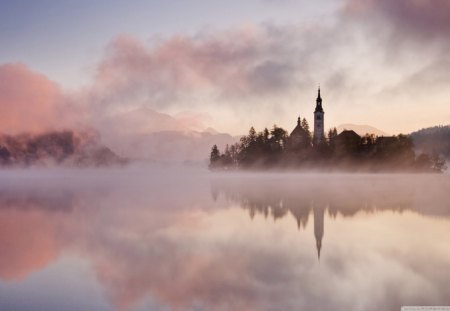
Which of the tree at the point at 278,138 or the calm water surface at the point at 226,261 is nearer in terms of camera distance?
the calm water surface at the point at 226,261

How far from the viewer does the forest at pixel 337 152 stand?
14650 cm

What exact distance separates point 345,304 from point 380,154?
14258 cm

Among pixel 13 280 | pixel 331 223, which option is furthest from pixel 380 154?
pixel 13 280

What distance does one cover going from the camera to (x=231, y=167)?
596ft

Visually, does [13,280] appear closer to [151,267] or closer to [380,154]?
[151,267]

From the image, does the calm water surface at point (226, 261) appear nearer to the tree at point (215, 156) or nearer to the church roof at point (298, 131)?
the church roof at point (298, 131)

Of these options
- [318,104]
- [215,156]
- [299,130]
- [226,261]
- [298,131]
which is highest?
[318,104]

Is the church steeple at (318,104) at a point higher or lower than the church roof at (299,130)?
higher

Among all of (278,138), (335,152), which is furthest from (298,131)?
(335,152)

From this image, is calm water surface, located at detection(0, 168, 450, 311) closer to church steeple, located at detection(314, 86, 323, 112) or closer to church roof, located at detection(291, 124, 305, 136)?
church roof, located at detection(291, 124, 305, 136)

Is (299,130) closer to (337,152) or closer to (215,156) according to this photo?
(337,152)

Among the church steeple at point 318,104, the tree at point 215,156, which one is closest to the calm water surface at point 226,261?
the tree at point 215,156

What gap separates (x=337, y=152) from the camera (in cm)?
14588

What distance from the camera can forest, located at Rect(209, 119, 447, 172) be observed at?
14650 centimetres
